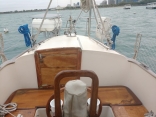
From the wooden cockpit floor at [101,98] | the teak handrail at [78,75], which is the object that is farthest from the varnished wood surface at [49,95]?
the teak handrail at [78,75]

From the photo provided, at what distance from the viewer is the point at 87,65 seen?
2609 millimetres

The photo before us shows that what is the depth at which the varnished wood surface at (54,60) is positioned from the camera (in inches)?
98.3

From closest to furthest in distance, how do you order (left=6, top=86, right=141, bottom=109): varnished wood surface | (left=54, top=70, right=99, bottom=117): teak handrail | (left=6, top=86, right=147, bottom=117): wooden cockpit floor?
(left=54, top=70, right=99, bottom=117): teak handrail → (left=6, top=86, right=147, bottom=117): wooden cockpit floor → (left=6, top=86, right=141, bottom=109): varnished wood surface

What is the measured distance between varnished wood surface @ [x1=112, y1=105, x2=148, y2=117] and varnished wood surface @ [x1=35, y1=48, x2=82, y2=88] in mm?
892

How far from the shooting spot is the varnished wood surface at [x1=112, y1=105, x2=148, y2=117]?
6.39ft

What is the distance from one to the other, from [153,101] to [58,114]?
125 cm

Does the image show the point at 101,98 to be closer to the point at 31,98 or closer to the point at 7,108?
the point at 31,98

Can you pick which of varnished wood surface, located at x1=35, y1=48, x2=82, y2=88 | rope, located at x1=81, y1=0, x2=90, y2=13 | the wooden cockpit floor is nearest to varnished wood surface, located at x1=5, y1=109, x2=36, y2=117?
the wooden cockpit floor

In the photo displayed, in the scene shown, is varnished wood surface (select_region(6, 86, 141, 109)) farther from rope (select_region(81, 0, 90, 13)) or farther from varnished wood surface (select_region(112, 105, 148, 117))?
rope (select_region(81, 0, 90, 13))

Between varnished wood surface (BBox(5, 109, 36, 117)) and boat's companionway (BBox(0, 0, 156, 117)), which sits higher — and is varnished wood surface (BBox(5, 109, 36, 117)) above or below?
below

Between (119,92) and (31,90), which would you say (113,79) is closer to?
(119,92)

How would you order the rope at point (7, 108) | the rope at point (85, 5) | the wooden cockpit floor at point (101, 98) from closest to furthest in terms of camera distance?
the rope at point (7, 108) → the wooden cockpit floor at point (101, 98) → the rope at point (85, 5)

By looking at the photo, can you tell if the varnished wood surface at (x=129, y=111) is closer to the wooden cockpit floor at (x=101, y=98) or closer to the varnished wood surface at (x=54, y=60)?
the wooden cockpit floor at (x=101, y=98)

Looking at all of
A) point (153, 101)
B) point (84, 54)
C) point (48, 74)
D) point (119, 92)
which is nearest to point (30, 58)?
point (48, 74)
